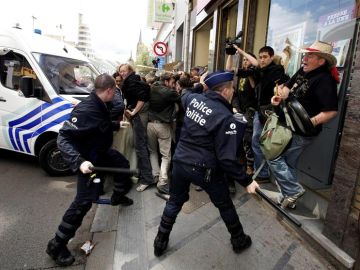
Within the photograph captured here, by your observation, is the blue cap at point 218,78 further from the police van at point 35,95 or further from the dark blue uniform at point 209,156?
the police van at point 35,95

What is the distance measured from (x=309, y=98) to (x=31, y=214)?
3.55 m

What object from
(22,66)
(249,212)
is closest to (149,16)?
(22,66)

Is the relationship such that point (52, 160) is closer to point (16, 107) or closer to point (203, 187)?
point (16, 107)

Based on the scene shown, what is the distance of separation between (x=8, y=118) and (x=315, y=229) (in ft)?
16.3

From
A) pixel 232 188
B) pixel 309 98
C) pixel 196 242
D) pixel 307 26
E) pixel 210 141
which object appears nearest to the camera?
pixel 210 141

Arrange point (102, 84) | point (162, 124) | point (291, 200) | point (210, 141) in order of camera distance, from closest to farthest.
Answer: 1. point (210, 141)
2. point (102, 84)
3. point (291, 200)
4. point (162, 124)

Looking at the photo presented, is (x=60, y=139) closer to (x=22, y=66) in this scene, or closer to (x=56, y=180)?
(x=56, y=180)

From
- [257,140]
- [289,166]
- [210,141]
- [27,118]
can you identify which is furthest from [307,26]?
[27,118]

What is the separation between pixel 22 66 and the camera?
5.23 meters

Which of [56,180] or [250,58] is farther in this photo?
[56,180]

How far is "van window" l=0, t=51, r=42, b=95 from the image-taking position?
520 centimetres

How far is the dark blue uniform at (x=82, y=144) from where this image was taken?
2.73 meters

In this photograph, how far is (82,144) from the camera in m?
2.88

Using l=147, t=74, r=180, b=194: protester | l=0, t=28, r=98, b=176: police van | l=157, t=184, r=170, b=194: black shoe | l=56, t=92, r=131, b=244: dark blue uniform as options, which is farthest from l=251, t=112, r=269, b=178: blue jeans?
l=0, t=28, r=98, b=176: police van
